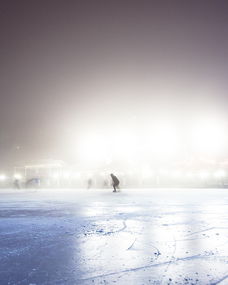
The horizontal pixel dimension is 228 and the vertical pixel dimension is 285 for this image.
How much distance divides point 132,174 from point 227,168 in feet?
41.3

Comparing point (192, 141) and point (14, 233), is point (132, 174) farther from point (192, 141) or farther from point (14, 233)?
point (14, 233)

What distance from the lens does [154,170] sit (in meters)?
45.1

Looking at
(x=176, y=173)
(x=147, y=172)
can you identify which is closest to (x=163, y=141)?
(x=147, y=172)

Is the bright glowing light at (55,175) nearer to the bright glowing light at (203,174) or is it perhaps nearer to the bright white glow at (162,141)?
the bright white glow at (162,141)

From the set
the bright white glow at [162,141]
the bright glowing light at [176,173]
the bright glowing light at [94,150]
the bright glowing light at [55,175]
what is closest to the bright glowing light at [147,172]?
the bright white glow at [162,141]

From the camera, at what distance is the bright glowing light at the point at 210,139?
4728 centimetres

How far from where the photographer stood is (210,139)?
156 ft

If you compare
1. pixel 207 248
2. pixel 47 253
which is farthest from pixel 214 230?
pixel 47 253

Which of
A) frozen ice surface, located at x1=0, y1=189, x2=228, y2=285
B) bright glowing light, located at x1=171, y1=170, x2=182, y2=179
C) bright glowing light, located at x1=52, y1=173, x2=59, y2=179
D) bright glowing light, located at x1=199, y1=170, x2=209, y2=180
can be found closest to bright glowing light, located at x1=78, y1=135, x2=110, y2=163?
bright glowing light, located at x1=52, y1=173, x2=59, y2=179

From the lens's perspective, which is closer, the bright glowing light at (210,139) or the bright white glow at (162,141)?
the bright glowing light at (210,139)

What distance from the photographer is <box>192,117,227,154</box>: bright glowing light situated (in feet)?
155

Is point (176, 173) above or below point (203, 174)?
above

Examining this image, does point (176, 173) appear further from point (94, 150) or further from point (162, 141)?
point (94, 150)

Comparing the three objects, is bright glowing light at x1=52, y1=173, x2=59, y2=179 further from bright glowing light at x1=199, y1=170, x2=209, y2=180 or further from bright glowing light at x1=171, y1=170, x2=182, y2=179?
bright glowing light at x1=199, y1=170, x2=209, y2=180
